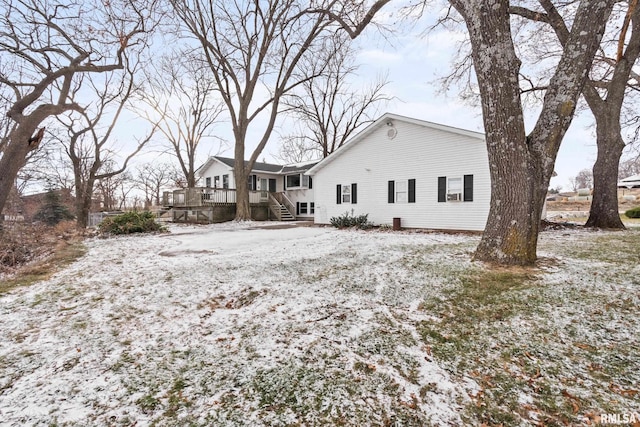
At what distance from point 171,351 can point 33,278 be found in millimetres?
3779

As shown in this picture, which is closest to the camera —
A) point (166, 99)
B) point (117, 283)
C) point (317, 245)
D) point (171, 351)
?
point (171, 351)

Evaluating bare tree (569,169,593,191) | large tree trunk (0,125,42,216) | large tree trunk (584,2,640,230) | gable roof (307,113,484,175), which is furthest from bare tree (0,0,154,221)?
bare tree (569,169,593,191)

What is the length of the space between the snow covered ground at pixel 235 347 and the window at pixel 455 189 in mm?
5985

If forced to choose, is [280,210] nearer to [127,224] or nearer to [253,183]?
[253,183]

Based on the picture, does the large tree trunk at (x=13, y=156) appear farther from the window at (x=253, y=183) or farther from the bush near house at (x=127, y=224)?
the window at (x=253, y=183)

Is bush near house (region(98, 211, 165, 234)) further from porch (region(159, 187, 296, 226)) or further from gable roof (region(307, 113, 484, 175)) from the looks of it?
gable roof (region(307, 113, 484, 175))

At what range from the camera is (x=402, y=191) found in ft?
39.6

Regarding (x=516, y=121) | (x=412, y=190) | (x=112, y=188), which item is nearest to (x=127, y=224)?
(x=412, y=190)

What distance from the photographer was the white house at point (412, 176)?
10289mm

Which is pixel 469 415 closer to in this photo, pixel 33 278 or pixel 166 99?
pixel 33 278

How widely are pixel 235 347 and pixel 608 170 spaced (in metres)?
13.0

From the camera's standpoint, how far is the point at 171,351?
2.44 meters

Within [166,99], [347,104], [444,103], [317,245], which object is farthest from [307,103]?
[317,245]

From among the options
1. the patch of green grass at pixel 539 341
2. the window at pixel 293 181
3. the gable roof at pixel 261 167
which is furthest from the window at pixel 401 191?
the window at pixel 293 181
